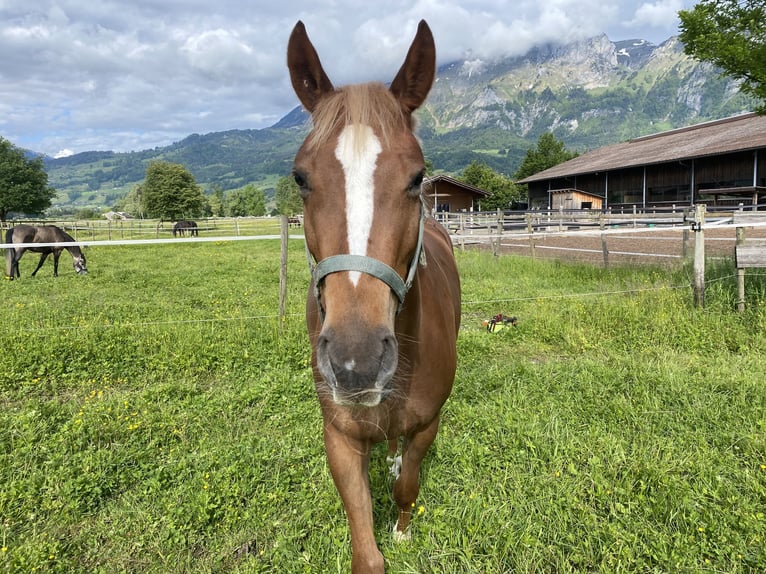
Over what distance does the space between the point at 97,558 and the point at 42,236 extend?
13.7m

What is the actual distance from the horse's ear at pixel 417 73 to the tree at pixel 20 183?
5356 centimetres

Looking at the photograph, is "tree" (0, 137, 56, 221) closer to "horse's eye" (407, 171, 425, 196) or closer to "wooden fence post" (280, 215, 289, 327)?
"wooden fence post" (280, 215, 289, 327)

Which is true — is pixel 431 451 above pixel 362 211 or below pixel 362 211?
below

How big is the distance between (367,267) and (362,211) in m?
0.18

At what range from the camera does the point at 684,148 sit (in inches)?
1120

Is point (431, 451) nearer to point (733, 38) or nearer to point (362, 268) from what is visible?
point (362, 268)

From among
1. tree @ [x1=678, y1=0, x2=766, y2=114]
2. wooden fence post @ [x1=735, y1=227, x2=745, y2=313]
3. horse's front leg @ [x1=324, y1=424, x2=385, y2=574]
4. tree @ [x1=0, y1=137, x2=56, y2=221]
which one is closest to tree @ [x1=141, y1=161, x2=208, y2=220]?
tree @ [x1=0, y1=137, x2=56, y2=221]

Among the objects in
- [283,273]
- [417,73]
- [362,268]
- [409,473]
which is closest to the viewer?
[362,268]

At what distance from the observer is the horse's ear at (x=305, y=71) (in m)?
1.57

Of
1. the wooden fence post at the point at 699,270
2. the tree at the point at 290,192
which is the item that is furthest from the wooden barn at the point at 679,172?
the tree at the point at 290,192

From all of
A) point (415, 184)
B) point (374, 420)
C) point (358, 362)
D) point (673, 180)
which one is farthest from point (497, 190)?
point (358, 362)

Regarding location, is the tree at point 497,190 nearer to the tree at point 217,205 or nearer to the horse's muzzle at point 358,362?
the tree at point 217,205

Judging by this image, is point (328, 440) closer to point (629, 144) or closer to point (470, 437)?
point (470, 437)

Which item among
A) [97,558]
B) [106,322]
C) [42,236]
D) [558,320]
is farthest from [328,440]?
[42,236]
